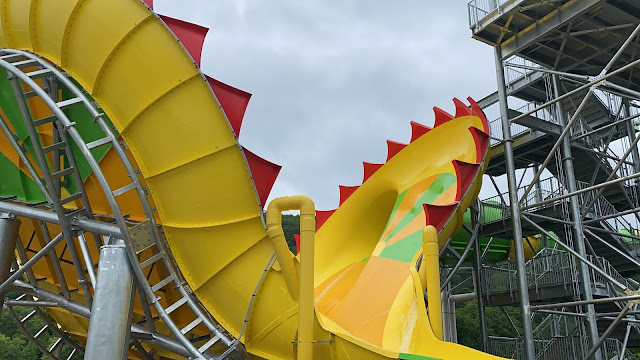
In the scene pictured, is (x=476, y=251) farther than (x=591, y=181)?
Yes

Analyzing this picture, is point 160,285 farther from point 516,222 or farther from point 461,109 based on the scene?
point 516,222

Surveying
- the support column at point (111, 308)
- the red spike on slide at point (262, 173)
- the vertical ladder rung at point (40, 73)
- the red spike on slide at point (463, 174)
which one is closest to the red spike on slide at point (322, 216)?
the red spike on slide at point (463, 174)

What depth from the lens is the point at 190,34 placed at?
941 cm

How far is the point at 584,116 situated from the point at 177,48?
1621cm

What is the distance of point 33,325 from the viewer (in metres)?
48.9

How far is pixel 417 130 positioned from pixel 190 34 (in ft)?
23.7

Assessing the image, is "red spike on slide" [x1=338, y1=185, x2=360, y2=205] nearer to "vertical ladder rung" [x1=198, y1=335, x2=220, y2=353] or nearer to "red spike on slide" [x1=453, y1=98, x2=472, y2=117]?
"red spike on slide" [x1=453, y1=98, x2=472, y2=117]

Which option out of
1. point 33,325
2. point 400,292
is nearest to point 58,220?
point 400,292

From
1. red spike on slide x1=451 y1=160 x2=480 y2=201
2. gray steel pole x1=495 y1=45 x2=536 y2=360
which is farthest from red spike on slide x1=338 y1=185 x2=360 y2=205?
gray steel pole x1=495 y1=45 x2=536 y2=360

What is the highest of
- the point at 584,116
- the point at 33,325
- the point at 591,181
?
the point at 584,116

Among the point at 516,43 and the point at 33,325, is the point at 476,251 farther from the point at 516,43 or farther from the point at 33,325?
the point at 33,325

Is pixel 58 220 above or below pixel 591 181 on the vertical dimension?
below

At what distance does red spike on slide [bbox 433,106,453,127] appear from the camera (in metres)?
14.2

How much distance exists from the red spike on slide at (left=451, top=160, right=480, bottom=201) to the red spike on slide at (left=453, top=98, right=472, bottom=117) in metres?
1.87
